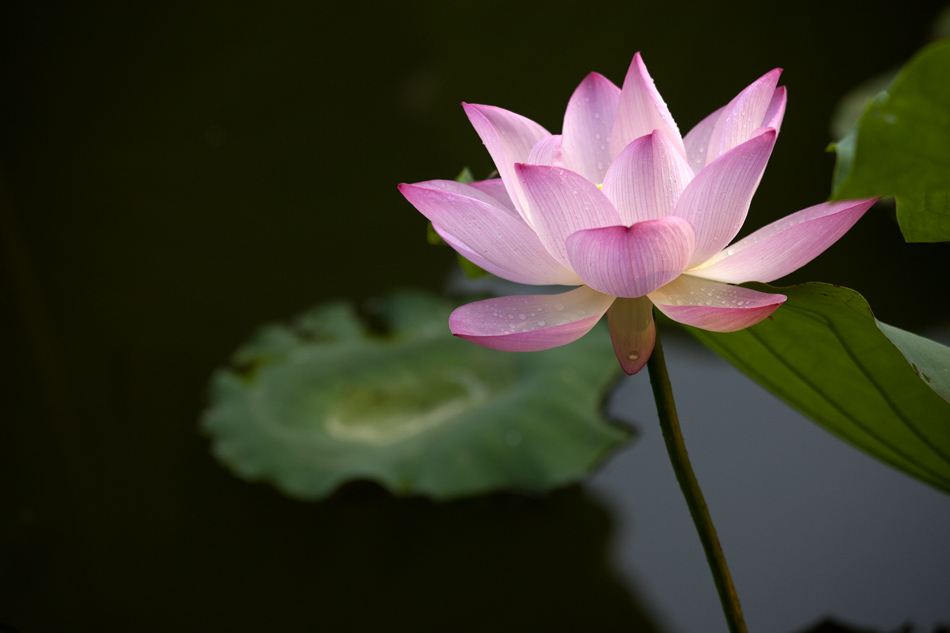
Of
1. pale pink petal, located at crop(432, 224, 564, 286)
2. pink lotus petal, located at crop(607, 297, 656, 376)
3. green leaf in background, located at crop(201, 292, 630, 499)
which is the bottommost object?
green leaf in background, located at crop(201, 292, 630, 499)

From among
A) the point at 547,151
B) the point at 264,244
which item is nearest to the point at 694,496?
the point at 547,151

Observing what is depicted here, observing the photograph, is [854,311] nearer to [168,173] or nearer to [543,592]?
[543,592]

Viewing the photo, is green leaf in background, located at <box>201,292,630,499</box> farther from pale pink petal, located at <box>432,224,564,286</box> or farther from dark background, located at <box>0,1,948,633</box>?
pale pink petal, located at <box>432,224,564,286</box>

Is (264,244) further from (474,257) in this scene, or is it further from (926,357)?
(926,357)

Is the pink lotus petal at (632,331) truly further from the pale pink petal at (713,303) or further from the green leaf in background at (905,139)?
the green leaf in background at (905,139)

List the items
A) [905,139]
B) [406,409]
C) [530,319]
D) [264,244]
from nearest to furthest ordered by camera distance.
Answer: [905,139] < [530,319] < [406,409] < [264,244]

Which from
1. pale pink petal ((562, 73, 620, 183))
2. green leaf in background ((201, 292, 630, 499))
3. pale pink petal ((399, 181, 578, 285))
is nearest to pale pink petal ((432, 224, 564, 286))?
pale pink petal ((399, 181, 578, 285))
